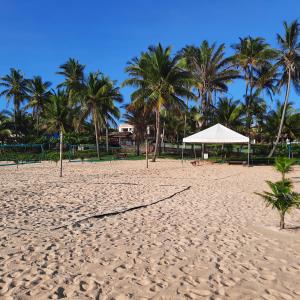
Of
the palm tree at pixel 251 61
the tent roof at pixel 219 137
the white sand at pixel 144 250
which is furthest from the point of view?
the palm tree at pixel 251 61

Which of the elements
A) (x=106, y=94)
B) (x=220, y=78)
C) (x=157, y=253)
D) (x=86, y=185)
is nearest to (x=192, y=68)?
(x=220, y=78)

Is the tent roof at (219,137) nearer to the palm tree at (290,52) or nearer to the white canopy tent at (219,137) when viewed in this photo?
the white canopy tent at (219,137)

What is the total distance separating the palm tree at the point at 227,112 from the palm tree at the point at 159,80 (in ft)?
28.0

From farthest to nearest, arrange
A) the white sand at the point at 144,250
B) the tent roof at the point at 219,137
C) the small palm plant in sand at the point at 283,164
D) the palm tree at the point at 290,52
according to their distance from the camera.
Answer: the palm tree at the point at 290,52 → the tent roof at the point at 219,137 → the small palm plant in sand at the point at 283,164 → the white sand at the point at 144,250

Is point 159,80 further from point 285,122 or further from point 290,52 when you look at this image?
point 285,122

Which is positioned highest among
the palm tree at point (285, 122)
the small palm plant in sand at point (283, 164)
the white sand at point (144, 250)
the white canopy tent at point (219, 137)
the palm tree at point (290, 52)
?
the palm tree at point (290, 52)

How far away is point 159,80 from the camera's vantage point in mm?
25062

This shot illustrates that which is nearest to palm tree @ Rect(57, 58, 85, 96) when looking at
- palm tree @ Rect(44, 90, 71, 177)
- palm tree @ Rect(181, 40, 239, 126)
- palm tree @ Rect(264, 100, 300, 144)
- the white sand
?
palm tree @ Rect(44, 90, 71, 177)

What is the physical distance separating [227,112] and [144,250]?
1191 inches

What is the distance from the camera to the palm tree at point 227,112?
3341 cm

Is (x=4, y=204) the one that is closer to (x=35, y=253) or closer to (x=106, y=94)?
(x=35, y=253)

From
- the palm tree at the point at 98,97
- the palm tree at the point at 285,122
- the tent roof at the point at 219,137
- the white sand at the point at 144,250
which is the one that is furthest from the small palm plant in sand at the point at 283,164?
the palm tree at the point at 285,122

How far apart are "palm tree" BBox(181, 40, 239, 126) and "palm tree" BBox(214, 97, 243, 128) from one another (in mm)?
2271

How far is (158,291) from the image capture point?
3.60 meters
